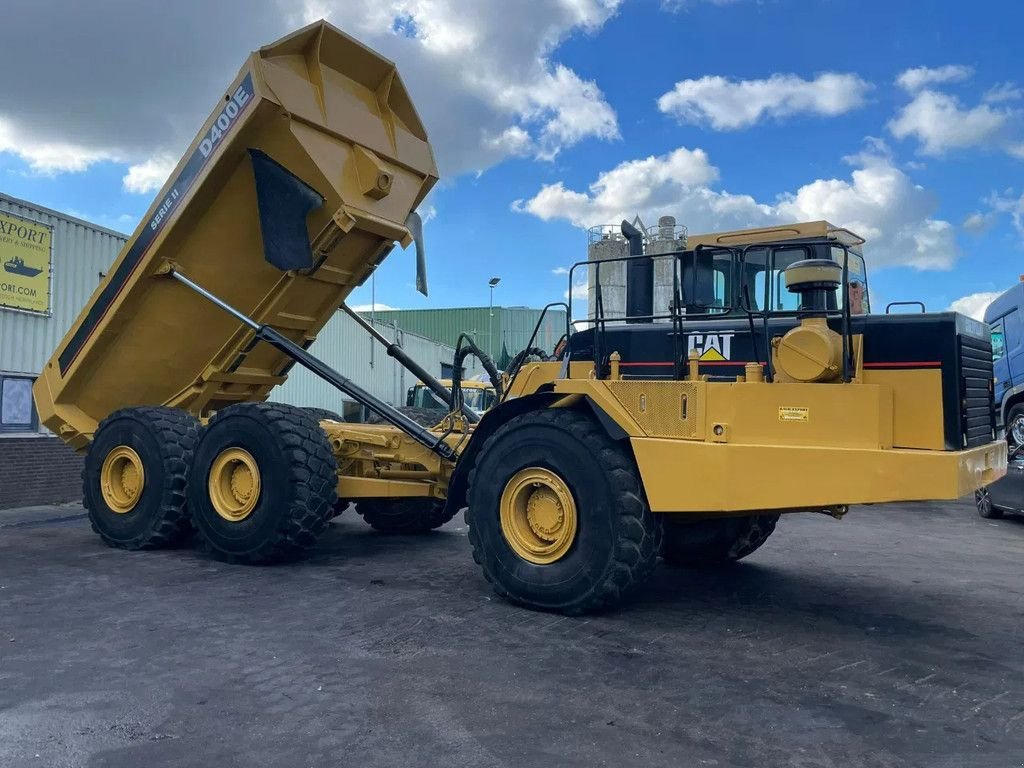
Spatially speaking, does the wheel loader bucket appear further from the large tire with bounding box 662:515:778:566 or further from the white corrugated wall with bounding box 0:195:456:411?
the large tire with bounding box 662:515:778:566

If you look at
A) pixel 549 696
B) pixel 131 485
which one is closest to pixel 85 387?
pixel 131 485

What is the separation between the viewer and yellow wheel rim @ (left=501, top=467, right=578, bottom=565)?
5.37 m

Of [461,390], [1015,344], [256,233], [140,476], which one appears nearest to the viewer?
[256,233]

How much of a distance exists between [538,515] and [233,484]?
121 inches

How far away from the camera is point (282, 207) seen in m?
6.92

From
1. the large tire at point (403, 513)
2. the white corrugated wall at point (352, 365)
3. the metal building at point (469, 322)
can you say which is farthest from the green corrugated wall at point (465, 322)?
the large tire at point (403, 513)

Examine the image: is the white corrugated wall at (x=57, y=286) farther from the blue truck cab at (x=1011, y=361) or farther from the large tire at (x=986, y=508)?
the blue truck cab at (x=1011, y=361)

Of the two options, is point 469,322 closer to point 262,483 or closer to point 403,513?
point 403,513

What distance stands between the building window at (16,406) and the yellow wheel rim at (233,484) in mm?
5442

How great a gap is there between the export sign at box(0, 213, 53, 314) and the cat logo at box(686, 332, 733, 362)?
360 inches

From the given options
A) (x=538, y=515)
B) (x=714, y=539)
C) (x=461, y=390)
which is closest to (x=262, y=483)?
(x=461, y=390)

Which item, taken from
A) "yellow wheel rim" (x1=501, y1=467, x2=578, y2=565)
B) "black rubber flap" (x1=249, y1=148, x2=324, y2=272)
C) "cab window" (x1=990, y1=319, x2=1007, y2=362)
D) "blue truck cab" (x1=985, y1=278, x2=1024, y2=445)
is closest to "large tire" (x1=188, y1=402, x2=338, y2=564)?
"black rubber flap" (x1=249, y1=148, x2=324, y2=272)

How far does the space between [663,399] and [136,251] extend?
511cm

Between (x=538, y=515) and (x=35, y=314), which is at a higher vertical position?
(x=35, y=314)
